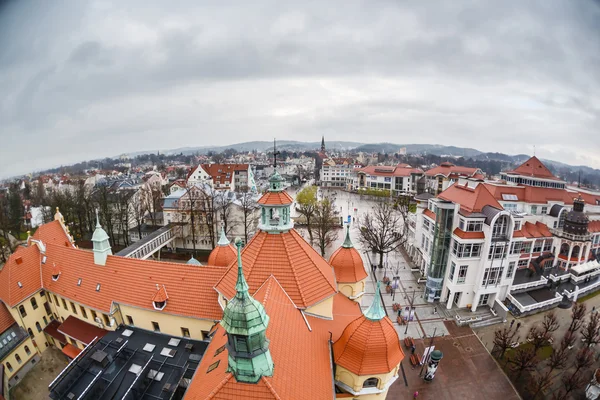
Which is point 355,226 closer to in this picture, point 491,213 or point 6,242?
point 491,213

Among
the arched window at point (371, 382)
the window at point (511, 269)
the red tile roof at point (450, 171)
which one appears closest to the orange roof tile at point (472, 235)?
the window at point (511, 269)

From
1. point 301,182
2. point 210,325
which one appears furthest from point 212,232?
point 301,182

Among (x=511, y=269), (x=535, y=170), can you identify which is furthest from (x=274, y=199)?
(x=535, y=170)

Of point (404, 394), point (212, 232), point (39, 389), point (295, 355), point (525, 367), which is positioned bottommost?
point (39, 389)

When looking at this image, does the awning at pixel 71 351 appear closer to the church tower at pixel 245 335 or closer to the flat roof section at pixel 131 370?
the flat roof section at pixel 131 370

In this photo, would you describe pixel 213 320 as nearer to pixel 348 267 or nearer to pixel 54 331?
pixel 348 267

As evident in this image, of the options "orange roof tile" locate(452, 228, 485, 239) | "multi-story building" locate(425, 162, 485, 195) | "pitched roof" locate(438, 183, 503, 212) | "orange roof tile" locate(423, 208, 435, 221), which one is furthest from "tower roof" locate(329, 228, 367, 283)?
"multi-story building" locate(425, 162, 485, 195)

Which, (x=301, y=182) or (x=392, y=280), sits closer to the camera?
(x=392, y=280)
